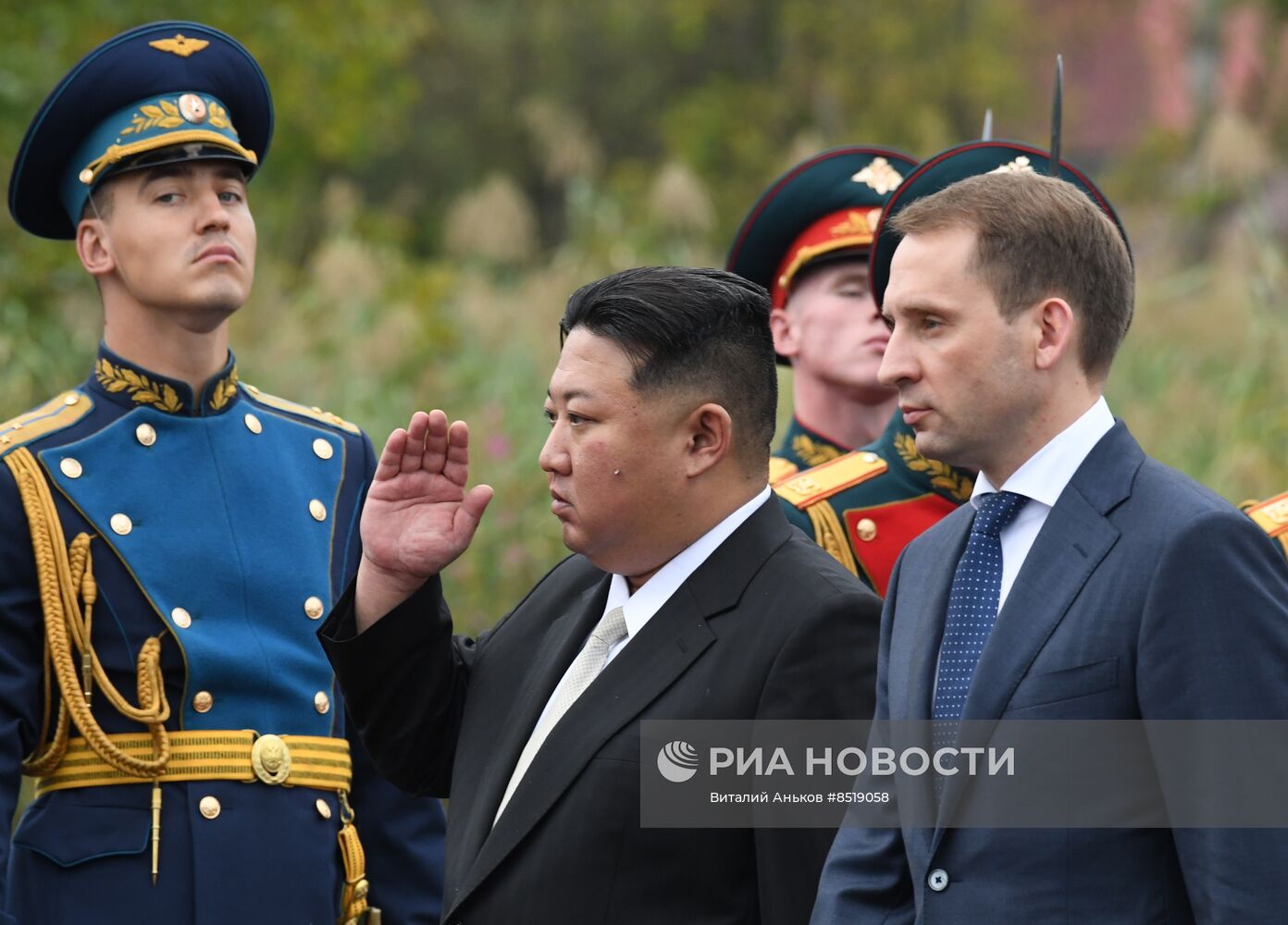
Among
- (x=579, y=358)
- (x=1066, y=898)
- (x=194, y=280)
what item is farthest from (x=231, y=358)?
(x=1066, y=898)

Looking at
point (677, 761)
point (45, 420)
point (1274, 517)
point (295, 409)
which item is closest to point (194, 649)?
point (45, 420)

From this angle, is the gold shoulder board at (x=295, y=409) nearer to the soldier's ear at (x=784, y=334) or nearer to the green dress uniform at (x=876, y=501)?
the green dress uniform at (x=876, y=501)

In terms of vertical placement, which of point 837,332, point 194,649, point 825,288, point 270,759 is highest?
point 825,288

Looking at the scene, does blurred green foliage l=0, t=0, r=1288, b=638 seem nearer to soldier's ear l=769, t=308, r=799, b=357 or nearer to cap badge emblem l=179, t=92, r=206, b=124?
soldier's ear l=769, t=308, r=799, b=357

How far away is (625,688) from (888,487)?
50.7 inches

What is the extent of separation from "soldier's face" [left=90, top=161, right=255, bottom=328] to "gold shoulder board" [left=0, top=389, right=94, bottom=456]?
0.77ft

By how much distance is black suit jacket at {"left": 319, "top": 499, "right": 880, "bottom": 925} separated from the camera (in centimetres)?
295

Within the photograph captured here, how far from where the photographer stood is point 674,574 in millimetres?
3191

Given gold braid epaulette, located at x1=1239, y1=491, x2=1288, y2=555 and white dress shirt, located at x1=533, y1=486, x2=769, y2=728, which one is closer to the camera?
white dress shirt, located at x1=533, y1=486, x2=769, y2=728

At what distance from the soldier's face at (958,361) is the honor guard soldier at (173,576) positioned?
1.53 meters

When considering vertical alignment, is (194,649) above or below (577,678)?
above

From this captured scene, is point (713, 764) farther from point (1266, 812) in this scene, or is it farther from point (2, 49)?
point (2, 49)

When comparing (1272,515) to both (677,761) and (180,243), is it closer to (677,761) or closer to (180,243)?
(677,761)

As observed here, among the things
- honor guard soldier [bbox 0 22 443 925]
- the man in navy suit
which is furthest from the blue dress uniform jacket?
the man in navy suit
